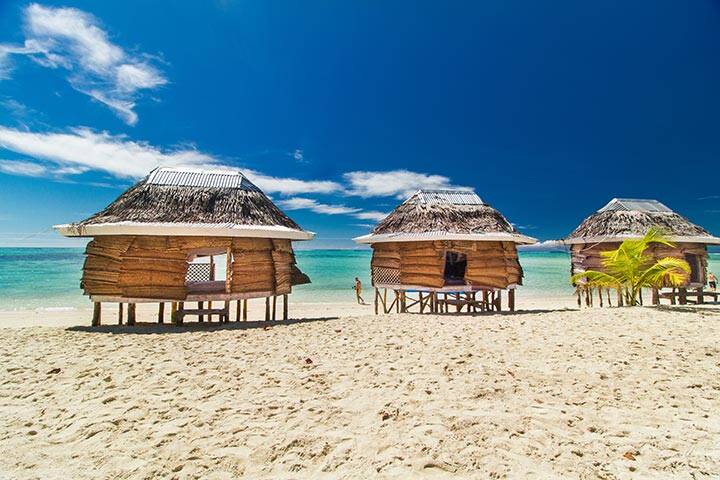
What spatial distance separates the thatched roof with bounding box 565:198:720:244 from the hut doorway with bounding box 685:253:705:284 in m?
1.29

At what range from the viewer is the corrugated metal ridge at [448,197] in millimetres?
13742

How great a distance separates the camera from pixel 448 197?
14086 mm

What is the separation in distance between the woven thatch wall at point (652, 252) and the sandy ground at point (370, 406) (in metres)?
8.56

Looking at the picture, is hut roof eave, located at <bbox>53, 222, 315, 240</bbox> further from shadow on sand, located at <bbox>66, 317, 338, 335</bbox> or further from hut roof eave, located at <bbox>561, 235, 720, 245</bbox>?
hut roof eave, located at <bbox>561, 235, 720, 245</bbox>

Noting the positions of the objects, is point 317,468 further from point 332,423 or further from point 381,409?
point 381,409

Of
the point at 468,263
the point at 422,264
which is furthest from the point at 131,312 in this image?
the point at 468,263

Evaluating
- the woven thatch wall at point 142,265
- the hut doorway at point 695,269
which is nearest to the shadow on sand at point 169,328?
the woven thatch wall at point 142,265

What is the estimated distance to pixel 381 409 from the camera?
4039mm

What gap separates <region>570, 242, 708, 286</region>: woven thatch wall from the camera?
15.0m

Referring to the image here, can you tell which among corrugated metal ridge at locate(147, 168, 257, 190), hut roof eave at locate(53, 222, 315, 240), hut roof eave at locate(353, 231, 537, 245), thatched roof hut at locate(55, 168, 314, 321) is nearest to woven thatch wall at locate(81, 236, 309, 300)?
thatched roof hut at locate(55, 168, 314, 321)

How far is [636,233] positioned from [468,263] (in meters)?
8.40

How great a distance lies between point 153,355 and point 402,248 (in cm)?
841

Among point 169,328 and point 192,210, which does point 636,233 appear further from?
point 169,328

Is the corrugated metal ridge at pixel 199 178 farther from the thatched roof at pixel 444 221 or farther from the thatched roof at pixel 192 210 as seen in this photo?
the thatched roof at pixel 444 221
